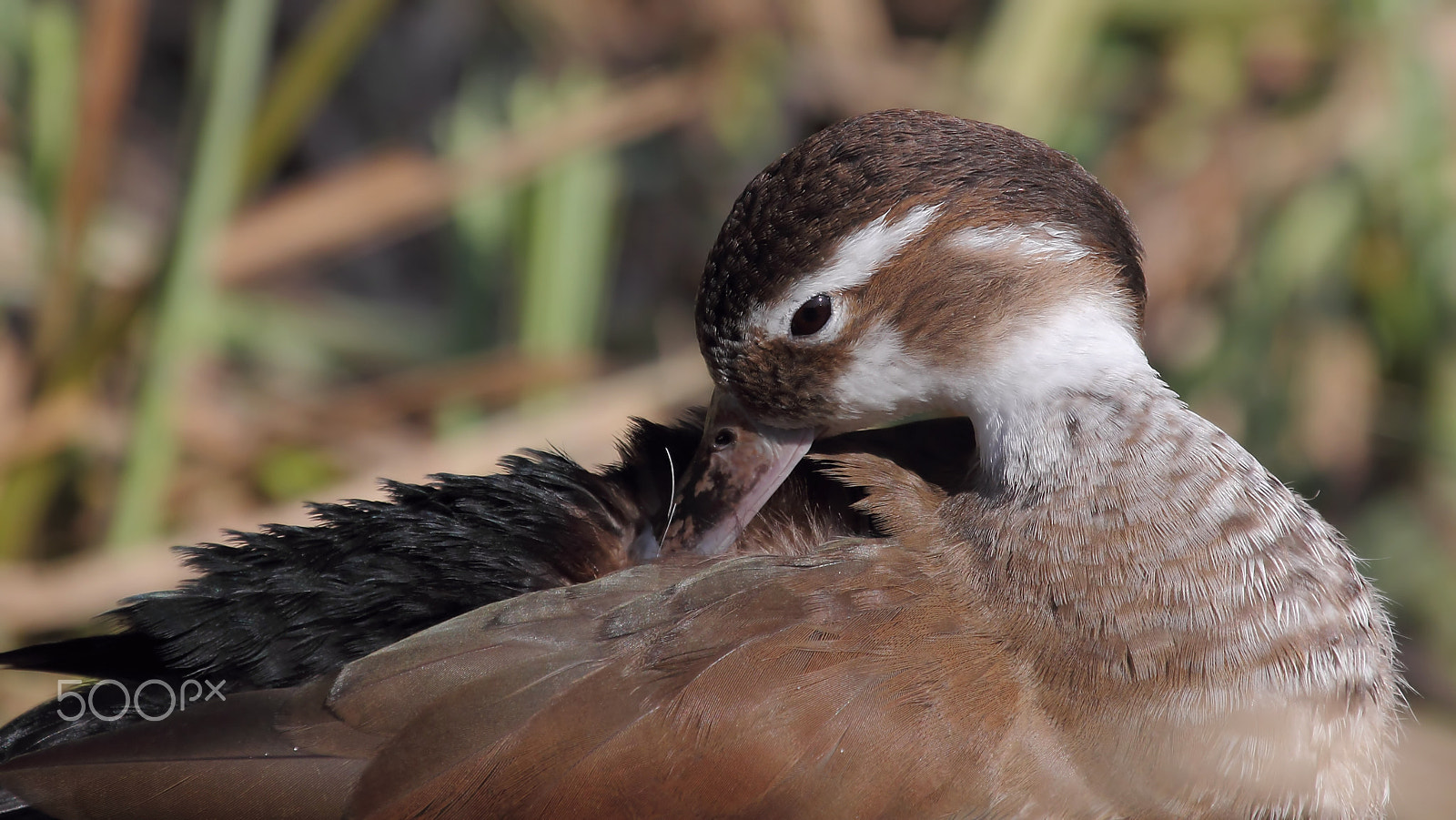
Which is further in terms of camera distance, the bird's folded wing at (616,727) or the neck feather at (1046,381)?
the neck feather at (1046,381)

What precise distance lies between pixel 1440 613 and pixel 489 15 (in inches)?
106

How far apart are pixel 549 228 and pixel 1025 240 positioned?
5.56 ft

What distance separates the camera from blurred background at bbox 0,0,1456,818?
2.53 metres

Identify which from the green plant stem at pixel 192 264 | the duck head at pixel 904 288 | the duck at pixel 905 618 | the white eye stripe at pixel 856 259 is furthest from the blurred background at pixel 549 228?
the white eye stripe at pixel 856 259

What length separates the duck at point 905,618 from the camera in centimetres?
131

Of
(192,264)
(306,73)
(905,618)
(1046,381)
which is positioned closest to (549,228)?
(306,73)

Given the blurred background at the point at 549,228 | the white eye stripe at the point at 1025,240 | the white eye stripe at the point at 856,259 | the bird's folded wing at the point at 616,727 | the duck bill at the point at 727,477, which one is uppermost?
the blurred background at the point at 549,228

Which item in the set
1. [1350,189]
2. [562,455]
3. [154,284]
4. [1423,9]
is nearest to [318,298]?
[154,284]

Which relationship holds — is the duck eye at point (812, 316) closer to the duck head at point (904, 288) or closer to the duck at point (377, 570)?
the duck head at point (904, 288)

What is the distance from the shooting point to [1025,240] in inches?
59.2

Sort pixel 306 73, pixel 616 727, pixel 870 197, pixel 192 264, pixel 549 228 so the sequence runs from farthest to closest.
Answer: pixel 549 228 → pixel 306 73 → pixel 192 264 → pixel 870 197 → pixel 616 727

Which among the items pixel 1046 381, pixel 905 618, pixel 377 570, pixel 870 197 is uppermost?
pixel 870 197

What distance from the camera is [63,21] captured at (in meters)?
2.93

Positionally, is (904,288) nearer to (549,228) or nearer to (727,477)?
(727,477)
